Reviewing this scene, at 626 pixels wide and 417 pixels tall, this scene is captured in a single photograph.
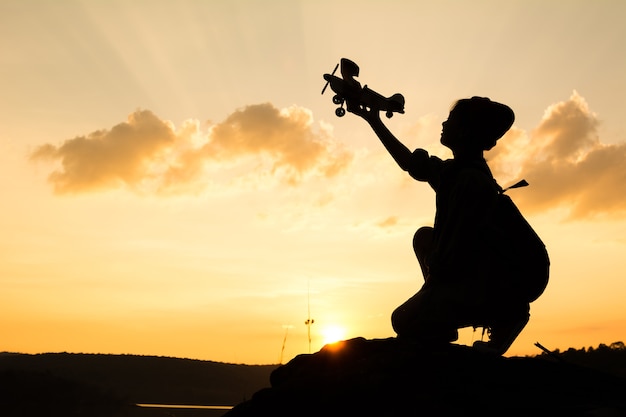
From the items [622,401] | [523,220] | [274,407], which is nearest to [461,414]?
[622,401]

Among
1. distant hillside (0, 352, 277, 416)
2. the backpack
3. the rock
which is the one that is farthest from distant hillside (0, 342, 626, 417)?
the rock

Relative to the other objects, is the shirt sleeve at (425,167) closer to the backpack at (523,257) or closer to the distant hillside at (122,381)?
the backpack at (523,257)

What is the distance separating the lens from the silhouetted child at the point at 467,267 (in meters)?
6.75

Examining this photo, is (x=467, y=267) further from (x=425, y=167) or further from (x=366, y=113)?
(x=366, y=113)

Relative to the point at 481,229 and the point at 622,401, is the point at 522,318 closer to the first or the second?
the point at 481,229

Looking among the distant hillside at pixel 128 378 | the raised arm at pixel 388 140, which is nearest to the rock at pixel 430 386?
the raised arm at pixel 388 140

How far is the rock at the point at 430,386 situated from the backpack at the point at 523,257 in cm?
76

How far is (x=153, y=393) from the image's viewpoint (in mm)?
23250

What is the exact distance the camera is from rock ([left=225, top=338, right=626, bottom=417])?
212 inches

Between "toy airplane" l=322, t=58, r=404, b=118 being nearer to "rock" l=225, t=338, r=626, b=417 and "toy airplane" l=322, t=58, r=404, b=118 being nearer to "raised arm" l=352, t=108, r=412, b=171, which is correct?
"raised arm" l=352, t=108, r=412, b=171

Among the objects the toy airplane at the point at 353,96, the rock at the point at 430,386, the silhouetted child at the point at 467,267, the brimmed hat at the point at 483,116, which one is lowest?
the rock at the point at 430,386

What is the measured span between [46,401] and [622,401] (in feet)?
56.4

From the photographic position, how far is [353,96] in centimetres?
795

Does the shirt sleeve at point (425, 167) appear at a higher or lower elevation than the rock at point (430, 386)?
higher
